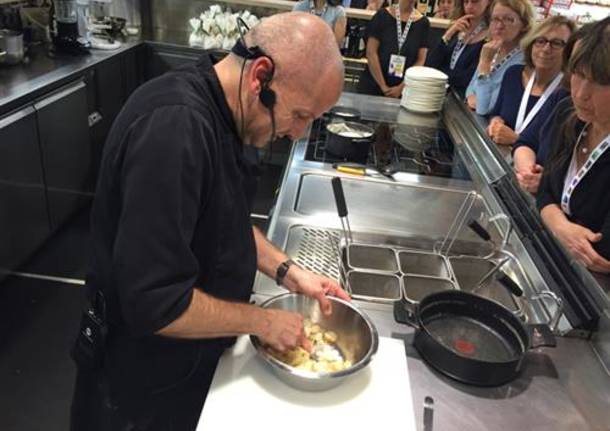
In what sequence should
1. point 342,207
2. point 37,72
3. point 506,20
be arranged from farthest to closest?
point 37,72, point 506,20, point 342,207

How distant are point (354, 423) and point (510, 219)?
3.01 ft

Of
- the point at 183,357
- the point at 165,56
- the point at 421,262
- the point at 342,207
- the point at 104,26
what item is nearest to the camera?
the point at 183,357

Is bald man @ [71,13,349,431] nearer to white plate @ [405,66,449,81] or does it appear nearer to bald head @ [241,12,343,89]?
bald head @ [241,12,343,89]

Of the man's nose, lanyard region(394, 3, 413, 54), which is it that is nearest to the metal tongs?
the man's nose

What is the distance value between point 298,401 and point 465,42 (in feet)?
8.42

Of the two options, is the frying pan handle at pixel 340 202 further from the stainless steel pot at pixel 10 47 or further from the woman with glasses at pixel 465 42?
the stainless steel pot at pixel 10 47

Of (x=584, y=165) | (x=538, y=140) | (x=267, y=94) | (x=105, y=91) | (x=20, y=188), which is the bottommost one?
(x=20, y=188)

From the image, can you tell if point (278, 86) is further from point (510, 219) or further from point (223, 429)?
point (510, 219)

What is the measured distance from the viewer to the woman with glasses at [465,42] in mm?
2822

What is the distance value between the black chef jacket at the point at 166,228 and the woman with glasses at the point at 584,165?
878mm

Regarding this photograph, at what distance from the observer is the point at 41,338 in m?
2.09

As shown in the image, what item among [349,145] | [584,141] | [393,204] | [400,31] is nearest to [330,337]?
[393,204]

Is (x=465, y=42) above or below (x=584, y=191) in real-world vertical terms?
above

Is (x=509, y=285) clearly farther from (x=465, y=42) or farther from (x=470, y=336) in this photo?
(x=465, y=42)
